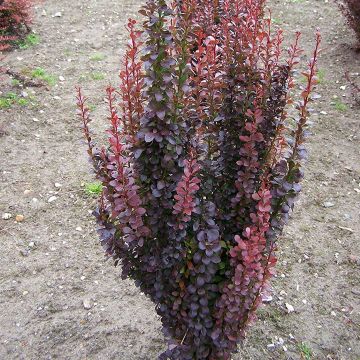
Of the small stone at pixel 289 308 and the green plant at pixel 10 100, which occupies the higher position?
the green plant at pixel 10 100

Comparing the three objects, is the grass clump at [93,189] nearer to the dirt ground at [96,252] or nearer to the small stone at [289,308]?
the dirt ground at [96,252]

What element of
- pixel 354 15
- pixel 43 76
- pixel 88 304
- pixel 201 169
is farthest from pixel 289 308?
Result: pixel 354 15

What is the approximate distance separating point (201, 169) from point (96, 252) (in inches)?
71.5

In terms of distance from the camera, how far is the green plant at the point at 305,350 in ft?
9.82

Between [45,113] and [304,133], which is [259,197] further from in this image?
[45,113]

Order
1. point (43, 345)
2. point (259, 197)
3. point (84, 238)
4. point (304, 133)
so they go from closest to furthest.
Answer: point (259, 197)
point (304, 133)
point (43, 345)
point (84, 238)

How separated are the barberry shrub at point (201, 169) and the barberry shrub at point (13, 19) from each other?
4775 millimetres

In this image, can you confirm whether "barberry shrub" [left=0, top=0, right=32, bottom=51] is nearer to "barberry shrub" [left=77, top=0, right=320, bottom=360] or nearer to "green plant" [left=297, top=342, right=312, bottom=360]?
"barberry shrub" [left=77, top=0, right=320, bottom=360]

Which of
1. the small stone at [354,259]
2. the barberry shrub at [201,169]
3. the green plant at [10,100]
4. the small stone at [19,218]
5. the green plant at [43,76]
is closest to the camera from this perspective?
the barberry shrub at [201,169]

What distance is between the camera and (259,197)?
1.93 metres

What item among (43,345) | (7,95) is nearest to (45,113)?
(7,95)

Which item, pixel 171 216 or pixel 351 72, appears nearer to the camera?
pixel 171 216

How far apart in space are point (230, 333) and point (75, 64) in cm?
480

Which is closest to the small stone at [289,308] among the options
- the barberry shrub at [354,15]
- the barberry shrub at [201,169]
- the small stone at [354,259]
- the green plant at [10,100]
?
the small stone at [354,259]
